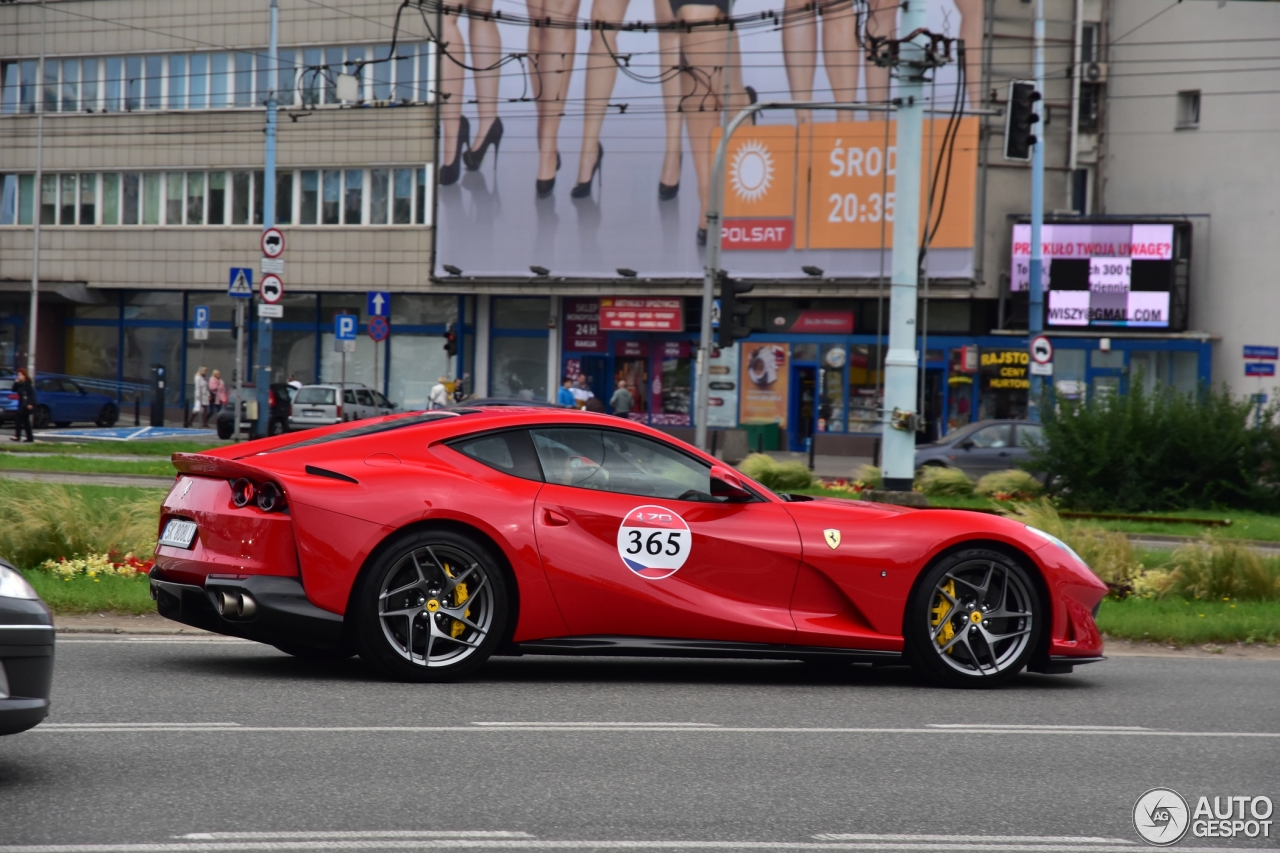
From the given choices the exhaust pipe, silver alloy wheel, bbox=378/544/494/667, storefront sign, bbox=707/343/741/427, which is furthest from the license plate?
storefront sign, bbox=707/343/741/427

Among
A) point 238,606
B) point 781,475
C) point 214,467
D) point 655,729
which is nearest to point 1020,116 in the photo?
point 781,475

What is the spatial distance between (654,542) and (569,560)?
44cm

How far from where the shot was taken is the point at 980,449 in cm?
2891

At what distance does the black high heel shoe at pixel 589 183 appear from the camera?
4362 centimetres

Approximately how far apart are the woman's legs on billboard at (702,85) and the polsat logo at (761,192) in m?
0.73

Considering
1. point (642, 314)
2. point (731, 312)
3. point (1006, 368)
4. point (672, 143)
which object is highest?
point (672, 143)

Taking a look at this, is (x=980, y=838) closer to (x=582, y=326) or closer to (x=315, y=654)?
(x=315, y=654)

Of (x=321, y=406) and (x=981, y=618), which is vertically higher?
(x=321, y=406)

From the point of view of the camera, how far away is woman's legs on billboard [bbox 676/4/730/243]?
4222 centimetres

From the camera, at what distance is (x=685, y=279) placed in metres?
42.5

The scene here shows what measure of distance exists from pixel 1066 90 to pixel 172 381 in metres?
28.7

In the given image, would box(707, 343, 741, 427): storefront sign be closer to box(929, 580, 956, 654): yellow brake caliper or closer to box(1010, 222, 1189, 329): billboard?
box(1010, 222, 1189, 329): billboard

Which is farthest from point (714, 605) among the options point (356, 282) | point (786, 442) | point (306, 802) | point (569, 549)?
point (356, 282)

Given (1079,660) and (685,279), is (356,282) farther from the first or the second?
(1079,660)
